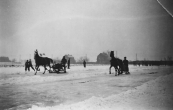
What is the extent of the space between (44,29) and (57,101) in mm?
4225

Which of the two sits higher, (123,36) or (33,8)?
(33,8)

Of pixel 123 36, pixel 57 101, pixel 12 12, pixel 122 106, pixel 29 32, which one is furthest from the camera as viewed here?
pixel 123 36

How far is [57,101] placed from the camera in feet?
14.2

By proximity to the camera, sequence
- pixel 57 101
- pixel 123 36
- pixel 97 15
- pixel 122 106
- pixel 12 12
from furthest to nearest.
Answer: pixel 123 36
pixel 97 15
pixel 12 12
pixel 57 101
pixel 122 106

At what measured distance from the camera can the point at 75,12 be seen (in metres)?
7.03

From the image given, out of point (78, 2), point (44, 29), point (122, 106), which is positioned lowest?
point (122, 106)

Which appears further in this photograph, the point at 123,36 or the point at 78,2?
the point at 123,36

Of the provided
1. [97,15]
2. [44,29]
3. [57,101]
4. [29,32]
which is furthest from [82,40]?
[57,101]

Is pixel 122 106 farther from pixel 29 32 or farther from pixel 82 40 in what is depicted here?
pixel 29 32

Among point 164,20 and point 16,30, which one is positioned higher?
point 164,20

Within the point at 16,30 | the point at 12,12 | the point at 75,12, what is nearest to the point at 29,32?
the point at 16,30

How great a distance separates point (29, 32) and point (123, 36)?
497 centimetres

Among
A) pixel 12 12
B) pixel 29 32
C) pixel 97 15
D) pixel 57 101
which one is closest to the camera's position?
pixel 57 101

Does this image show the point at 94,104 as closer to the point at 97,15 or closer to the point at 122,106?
the point at 122,106
